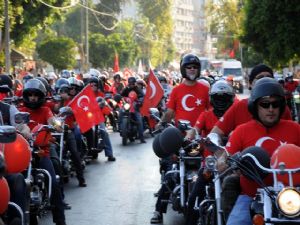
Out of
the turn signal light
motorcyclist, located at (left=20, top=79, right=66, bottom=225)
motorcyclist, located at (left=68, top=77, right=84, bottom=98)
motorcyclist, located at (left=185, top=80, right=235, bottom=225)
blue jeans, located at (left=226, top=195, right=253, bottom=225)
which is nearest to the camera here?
the turn signal light

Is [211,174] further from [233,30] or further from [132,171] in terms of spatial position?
[233,30]

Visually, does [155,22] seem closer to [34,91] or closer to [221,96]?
[34,91]

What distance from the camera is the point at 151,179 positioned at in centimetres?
1390

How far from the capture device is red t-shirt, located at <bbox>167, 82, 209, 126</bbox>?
10.1m

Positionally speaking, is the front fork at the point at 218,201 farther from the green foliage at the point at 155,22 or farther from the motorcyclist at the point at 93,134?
the green foliage at the point at 155,22

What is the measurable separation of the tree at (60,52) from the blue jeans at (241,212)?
40.7 meters

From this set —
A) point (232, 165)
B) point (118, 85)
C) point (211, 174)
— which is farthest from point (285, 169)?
point (118, 85)

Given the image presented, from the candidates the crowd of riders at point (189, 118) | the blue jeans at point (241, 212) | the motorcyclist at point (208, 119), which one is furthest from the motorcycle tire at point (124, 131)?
the blue jeans at point (241, 212)

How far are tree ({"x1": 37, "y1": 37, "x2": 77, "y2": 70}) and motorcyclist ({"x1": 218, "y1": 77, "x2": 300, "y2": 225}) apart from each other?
40.3m

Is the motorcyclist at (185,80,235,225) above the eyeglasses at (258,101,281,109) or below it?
below

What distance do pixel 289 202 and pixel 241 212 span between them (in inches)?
30.3

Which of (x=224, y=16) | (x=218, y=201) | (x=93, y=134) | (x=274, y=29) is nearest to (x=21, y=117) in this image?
(x=218, y=201)

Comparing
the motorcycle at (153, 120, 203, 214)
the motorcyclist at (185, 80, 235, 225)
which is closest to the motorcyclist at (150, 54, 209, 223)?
the motorcycle at (153, 120, 203, 214)

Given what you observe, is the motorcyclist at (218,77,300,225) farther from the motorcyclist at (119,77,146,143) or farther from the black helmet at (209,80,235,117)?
the motorcyclist at (119,77,146,143)
